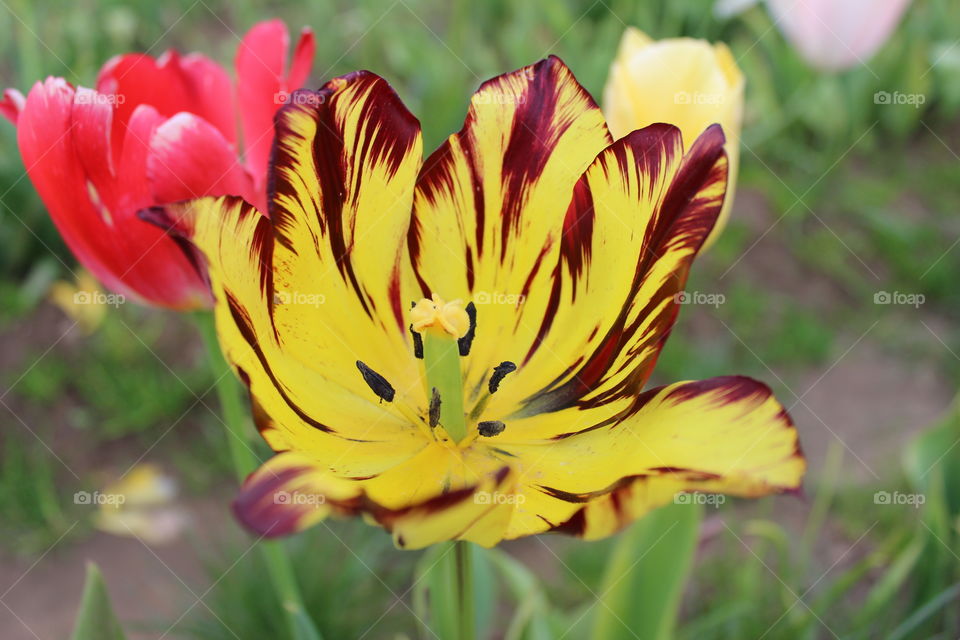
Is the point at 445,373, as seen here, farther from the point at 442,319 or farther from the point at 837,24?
the point at 837,24

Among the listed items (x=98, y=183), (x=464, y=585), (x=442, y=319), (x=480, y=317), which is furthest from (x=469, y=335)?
(x=98, y=183)

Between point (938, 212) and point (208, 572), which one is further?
point (938, 212)

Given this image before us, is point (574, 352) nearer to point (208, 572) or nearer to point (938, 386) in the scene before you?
point (208, 572)

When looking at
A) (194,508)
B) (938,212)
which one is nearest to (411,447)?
(194,508)

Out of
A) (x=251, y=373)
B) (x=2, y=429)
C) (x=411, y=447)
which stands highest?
(x=251, y=373)

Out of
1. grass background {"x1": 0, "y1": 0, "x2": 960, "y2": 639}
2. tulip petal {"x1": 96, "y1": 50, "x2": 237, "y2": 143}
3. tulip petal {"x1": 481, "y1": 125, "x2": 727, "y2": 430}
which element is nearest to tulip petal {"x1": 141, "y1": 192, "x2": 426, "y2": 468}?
tulip petal {"x1": 481, "y1": 125, "x2": 727, "y2": 430}

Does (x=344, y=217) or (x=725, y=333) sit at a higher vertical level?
(x=344, y=217)

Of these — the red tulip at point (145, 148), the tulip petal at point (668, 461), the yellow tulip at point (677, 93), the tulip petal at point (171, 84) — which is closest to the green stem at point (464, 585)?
the tulip petal at point (668, 461)
